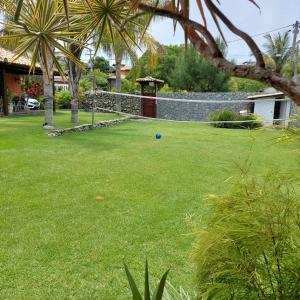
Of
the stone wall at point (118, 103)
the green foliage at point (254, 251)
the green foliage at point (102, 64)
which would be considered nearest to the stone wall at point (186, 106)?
the stone wall at point (118, 103)

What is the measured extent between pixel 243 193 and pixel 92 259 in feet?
6.01

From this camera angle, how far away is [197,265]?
1575mm

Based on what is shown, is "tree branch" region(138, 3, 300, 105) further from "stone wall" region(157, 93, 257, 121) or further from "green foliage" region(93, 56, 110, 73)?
"green foliage" region(93, 56, 110, 73)

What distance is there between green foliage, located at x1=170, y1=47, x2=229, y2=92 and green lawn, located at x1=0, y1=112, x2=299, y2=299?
58.5 feet

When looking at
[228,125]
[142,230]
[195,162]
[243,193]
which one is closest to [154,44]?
[228,125]

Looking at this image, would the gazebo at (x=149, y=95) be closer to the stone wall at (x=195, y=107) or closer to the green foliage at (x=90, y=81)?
the stone wall at (x=195, y=107)

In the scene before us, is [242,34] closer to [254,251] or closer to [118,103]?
[254,251]

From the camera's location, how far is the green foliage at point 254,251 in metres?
1.38

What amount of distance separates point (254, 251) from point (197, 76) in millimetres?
25665

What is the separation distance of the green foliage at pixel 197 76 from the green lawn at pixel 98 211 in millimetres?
17837

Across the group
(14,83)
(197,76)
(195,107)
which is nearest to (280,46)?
(197,76)

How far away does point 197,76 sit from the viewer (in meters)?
26.1

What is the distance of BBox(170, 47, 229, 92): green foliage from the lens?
25344 millimetres

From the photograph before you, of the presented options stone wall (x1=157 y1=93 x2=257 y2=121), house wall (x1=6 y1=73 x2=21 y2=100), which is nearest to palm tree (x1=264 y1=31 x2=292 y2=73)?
stone wall (x1=157 y1=93 x2=257 y2=121)
